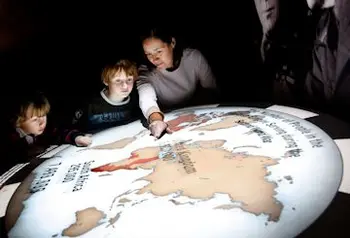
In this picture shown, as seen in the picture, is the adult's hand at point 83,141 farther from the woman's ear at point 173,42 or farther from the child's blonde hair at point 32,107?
the woman's ear at point 173,42

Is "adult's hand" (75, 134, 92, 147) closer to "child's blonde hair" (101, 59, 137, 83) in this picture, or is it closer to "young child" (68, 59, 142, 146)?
"young child" (68, 59, 142, 146)

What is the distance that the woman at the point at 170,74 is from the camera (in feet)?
9.48

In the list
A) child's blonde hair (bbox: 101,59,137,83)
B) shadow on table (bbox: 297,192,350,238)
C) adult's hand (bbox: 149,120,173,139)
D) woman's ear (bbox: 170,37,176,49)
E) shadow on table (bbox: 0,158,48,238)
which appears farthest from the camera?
woman's ear (bbox: 170,37,176,49)

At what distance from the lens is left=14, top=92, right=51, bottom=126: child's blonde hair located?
2529 millimetres

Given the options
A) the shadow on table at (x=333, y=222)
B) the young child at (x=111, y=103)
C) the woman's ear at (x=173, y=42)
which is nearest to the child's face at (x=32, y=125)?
the young child at (x=111, y=103)

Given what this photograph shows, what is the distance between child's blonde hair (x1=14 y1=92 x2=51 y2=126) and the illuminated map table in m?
0.50

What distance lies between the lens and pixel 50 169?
6.78 ft

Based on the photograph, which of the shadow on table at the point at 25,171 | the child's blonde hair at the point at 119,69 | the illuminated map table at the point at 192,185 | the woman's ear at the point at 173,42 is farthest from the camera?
the woman's ear at the point at 173,42

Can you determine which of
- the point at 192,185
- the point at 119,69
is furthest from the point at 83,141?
the point at 192,185

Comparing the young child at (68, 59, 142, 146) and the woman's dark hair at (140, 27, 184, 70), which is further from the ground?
the woman's dark hair at (140, 27, 184, 70)

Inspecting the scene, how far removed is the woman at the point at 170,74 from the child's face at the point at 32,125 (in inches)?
31.4

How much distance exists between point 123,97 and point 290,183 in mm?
1808

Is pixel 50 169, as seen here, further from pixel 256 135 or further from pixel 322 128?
pixel 322 128

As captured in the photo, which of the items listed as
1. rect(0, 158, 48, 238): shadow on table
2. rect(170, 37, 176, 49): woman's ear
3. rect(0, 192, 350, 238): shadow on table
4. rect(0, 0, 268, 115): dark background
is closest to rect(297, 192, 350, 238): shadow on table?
rect(0, 192, 350, 238): shadow on table
